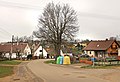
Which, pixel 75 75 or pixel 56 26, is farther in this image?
pixel 56 26

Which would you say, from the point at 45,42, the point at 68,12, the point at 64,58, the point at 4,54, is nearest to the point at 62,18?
the point at 68,12

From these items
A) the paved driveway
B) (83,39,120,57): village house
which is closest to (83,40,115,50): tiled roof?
(83,39,120,57): village house

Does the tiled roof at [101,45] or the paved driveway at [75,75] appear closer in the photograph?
the paved driveway at [75,75]

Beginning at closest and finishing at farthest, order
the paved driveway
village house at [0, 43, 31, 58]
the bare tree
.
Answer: the paved driveway, the bare tree, village house at [0, 43, 31, 58]

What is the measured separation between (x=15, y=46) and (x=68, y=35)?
44825 mm

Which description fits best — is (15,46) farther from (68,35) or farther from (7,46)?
(68,35)

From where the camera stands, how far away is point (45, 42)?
→ 202 ft

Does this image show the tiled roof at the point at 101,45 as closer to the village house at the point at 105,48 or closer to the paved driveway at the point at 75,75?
the village house at the point at 105,48

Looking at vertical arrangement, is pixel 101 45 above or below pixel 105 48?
above

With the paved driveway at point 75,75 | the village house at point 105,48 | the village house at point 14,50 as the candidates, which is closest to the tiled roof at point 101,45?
the village house at point 105,48

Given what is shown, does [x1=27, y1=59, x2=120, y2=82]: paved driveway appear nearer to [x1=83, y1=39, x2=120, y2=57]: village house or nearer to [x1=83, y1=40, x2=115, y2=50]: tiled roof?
[x1=83, y1=39, x2=120, y2=57]: village house

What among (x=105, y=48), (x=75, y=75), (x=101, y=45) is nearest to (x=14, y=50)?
(x=101, y=45)

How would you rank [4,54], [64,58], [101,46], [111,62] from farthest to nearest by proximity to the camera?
[4,54] → [101,46] → [64,58] → [111,62]

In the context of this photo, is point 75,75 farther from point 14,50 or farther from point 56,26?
point 14,50
